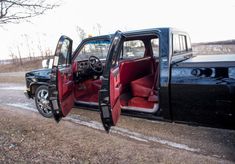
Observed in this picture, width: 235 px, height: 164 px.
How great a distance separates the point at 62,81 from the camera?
4363 mm

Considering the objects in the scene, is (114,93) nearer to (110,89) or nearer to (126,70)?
(110,89)

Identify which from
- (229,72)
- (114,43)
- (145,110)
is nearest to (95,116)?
(145,110)

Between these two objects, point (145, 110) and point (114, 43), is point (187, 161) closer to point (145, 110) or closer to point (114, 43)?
point (145, 110)

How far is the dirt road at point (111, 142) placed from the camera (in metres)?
3.37

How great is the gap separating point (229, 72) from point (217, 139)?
1.39m

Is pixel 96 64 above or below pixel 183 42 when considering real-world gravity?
below

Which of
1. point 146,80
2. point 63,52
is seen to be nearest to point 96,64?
point 63,52

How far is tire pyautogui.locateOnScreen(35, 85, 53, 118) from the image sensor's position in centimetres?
526

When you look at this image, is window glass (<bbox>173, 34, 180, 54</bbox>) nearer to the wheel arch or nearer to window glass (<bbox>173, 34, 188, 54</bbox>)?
window glass (<bbox>173, 34, 188, 54</bbox>)

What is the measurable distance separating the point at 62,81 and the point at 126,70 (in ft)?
3.84

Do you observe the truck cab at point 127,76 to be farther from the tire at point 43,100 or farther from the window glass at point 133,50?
the tire at point 43,100

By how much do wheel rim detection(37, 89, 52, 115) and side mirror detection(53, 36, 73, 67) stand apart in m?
1.09

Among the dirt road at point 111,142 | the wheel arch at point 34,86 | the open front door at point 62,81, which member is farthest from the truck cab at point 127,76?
the wheel arch at point 34,86

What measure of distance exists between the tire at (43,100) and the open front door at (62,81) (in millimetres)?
832
